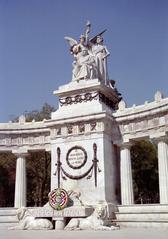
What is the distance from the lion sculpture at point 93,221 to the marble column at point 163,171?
4806mm

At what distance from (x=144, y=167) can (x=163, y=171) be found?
19.9 metres

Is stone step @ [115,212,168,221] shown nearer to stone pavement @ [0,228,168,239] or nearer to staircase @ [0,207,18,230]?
stone pavement @ [0,228,168,239]

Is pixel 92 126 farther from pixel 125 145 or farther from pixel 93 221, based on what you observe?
pixel 93 221

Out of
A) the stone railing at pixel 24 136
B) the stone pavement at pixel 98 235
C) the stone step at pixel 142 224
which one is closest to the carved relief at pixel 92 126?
the stone railing at pixel 24 136

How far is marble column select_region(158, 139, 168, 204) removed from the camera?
1021 inches

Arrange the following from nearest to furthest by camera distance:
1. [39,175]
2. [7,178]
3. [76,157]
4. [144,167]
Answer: [76,157], [39,175], [144,167], [7,178]

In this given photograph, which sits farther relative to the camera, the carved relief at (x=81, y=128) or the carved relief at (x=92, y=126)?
the carved relief at (x=81, y=128)

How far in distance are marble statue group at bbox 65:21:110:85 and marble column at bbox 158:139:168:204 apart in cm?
752

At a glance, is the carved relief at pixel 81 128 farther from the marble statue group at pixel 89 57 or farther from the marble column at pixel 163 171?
the marble column at pixel 163 171

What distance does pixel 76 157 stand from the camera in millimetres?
27781

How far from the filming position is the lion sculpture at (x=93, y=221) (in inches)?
879

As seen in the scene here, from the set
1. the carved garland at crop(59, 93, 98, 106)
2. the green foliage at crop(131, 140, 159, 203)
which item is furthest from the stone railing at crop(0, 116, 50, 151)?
the green foliage at crop(131, 140, 159, 203)

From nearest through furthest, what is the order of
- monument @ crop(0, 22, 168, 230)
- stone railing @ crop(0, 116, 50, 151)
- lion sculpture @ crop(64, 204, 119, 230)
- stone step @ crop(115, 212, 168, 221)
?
lion sculpture @ crop(64, 204, 119, 230) → stone step @ crop(115, 212, 168, 221) → monument @ crop(0, 22, 168, 230) → stone railing @ crop(0, 116, 50, 151)

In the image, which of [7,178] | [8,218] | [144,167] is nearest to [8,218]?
[8,218]
